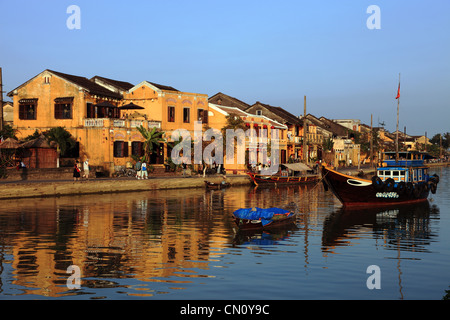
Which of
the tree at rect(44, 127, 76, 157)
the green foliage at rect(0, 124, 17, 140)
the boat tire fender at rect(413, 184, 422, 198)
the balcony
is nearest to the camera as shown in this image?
the boat tire fender at rect(413, 184, 422, 198)

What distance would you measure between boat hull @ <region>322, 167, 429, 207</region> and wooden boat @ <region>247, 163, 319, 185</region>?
16.6 m

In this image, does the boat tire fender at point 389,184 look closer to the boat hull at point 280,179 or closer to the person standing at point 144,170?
the boat hull at point 280,179

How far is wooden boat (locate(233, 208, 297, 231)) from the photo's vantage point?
22.9 meters

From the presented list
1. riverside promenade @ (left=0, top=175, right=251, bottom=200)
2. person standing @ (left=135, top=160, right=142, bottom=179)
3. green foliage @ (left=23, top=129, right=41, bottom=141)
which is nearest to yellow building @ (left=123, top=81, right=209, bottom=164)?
person standing @ (left=135, top=160, right=142, bottom=179)

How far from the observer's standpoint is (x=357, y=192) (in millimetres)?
33906

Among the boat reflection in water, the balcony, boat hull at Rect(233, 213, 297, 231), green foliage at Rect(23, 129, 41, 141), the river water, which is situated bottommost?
the boat reflection in water

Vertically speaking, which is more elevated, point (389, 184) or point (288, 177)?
point (389, 184)

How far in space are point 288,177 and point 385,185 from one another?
2147cm

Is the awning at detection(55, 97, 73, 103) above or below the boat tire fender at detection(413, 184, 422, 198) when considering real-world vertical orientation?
above

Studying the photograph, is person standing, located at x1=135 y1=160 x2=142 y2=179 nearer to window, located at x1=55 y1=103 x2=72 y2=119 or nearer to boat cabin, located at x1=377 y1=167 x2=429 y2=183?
window, located at x1=55 y1=103 x2=72 y2=119

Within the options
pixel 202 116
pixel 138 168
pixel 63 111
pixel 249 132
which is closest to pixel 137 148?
pixel 138 168

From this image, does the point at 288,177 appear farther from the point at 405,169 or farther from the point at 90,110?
the point at 90,110

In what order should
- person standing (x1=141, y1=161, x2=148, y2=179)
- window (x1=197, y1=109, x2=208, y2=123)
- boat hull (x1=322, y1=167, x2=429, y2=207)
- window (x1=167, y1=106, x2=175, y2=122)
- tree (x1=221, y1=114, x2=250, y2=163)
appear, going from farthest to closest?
tree (x1=221, y1=114, x2=250, y2=163) → window (x1=197, y1=109, x2=208, y2=123) → window (x1=167, y1=106, x2=175, y2=122) → person standing (x1=141, y1=161, x2=148, y2=179) → boat hull (x1=322, y1=167, x2=429, y2=207)
